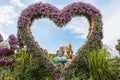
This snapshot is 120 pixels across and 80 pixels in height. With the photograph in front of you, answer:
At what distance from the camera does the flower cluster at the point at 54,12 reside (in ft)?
51.7

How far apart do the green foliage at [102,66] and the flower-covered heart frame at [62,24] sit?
5.03 feet

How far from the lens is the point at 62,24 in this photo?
15734mm

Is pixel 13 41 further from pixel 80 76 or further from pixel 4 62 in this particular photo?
pixel 80 76

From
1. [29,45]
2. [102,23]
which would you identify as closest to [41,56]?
[29,45]

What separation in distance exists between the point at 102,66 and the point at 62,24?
284 centimetres

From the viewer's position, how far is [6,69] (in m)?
14.9

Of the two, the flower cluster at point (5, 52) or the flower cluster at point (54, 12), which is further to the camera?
the flower cluster at point (54, 12)

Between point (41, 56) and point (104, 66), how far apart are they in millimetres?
2788

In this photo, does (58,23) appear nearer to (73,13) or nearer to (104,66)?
(73,13)

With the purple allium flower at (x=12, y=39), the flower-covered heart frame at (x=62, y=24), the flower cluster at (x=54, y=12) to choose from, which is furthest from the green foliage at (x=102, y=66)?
the purple allium flower at (x=12, y=39)

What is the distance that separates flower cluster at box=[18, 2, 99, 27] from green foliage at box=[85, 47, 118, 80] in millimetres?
2407

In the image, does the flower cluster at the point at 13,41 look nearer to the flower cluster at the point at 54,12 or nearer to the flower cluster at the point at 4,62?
the flower cluster at the point at 54,12

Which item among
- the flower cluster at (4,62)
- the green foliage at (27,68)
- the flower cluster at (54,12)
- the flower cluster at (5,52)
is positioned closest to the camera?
the flower cluster at (4,62)

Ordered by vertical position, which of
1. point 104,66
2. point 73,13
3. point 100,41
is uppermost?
point 73,13
